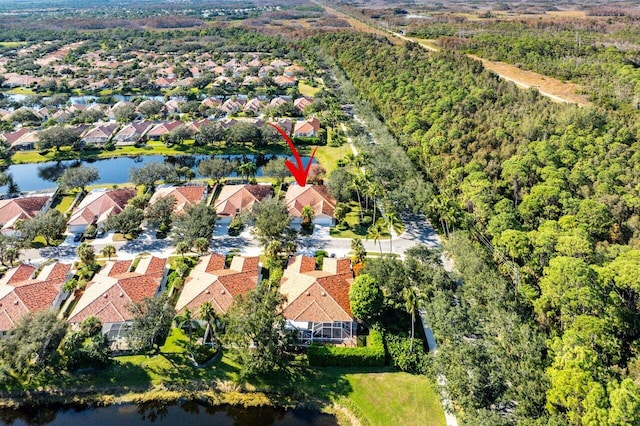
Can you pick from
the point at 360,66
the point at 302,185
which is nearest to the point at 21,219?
the point at 302,185

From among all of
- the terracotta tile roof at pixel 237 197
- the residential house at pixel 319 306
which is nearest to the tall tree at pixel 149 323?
the residential house at pixel 319 306

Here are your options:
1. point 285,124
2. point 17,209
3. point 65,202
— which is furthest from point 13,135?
point 285,124

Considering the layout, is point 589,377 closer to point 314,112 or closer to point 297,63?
point 314,112

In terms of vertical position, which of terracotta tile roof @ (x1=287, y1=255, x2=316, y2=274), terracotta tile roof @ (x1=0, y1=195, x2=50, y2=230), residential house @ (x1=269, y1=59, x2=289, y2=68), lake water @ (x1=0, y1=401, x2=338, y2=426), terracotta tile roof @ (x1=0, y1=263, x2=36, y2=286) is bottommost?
lake water @ (x1=0, y1=401, x2=338, y2=426)

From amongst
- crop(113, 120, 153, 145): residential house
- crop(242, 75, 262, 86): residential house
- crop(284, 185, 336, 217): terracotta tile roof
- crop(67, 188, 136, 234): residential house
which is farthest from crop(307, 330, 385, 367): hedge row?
crop(242, 75, 262, 86): residential house

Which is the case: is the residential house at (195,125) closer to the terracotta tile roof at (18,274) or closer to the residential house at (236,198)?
the residential house at (236,198)

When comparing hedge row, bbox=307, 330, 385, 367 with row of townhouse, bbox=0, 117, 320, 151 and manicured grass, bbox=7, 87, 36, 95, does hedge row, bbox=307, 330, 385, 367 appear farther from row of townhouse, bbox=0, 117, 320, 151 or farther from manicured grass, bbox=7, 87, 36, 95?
manicured grass, bbox=7, 87, 36, 95
